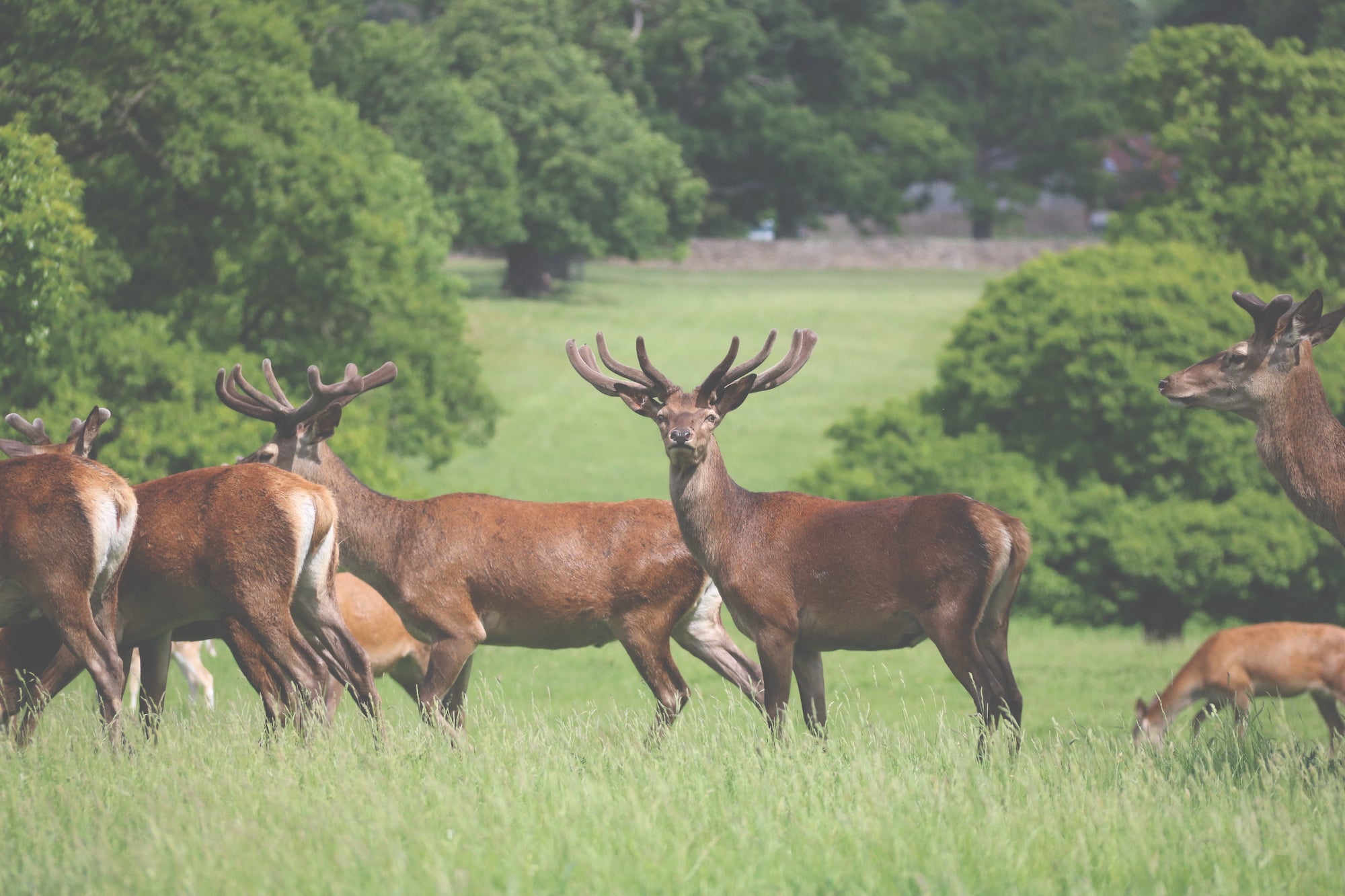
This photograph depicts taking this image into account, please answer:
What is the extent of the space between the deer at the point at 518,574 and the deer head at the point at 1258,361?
287 centimetres

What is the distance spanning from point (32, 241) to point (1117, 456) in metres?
12.4

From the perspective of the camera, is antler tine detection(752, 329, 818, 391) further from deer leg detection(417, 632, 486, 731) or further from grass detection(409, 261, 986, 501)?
grass detection(409, 261, 986, 501)

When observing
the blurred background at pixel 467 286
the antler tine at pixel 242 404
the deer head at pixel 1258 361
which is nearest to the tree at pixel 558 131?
the blurred background at pixel 467 286

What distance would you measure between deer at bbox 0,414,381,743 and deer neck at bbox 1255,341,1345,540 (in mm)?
4399

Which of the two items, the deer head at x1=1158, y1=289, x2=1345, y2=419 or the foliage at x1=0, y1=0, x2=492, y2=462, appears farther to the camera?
the foliage at x1=0, y1=0, x2=492, y2=462

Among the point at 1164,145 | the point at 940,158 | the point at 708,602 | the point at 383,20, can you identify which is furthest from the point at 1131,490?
the point at 383,20

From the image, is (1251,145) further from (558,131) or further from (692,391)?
(558,131)

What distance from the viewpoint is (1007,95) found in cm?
5541

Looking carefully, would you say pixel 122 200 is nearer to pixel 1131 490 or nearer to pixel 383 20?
pixel 1131 490

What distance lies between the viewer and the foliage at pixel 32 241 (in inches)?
474

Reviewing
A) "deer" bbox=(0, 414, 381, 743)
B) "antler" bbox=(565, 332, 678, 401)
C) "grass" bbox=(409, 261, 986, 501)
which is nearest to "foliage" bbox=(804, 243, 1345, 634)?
"grass" bbox=(409, 261, 986, 501)

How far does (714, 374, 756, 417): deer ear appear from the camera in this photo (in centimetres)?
812

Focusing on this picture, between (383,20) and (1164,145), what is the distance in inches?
1679

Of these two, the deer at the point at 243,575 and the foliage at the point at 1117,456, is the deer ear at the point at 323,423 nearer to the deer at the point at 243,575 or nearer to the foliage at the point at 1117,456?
the deer at the point at 243,575
